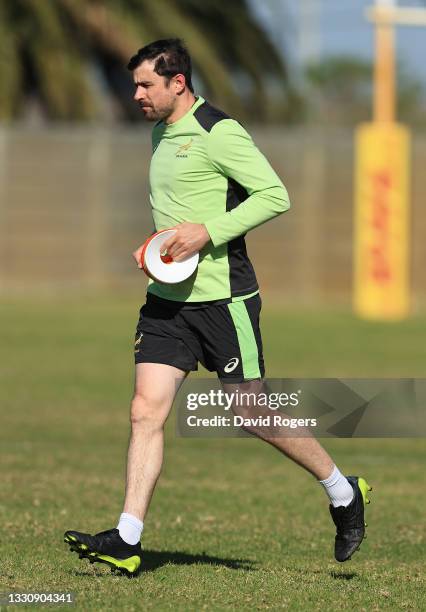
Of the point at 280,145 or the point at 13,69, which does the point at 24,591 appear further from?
the point at 13,69

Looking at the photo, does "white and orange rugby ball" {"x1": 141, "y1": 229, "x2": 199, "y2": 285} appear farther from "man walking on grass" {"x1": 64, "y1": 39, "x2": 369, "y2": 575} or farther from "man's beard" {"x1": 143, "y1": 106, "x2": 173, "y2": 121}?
"man's beard" {"x1": 143, "y1": 106, "x2": 173, "y2": 121}

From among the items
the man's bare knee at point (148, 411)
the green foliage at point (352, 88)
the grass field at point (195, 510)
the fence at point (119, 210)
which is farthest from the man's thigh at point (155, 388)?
the green foliage at point (352, 88)

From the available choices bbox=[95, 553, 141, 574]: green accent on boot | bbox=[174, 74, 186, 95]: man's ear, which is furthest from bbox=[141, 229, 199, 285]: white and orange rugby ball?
bbox=[95, 553, 141, 574]: green accent on boot

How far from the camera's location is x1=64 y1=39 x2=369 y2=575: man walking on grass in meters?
6.39

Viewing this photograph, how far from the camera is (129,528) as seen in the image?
6320 mm

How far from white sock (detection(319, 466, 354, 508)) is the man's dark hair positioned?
6.07 feet

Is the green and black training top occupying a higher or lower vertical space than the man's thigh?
higher

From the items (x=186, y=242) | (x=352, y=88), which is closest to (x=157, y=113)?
(x=186, y=242)

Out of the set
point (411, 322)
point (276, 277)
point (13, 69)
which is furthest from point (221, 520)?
point (13, 69)

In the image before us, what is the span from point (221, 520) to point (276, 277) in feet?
73.0

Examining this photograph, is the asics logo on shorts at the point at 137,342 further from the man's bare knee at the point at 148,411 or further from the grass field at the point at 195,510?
the grass field at the point at 195,510

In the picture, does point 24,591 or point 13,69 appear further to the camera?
point 13,69

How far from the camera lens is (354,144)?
101 feet

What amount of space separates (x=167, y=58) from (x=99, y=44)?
27.8 meters
